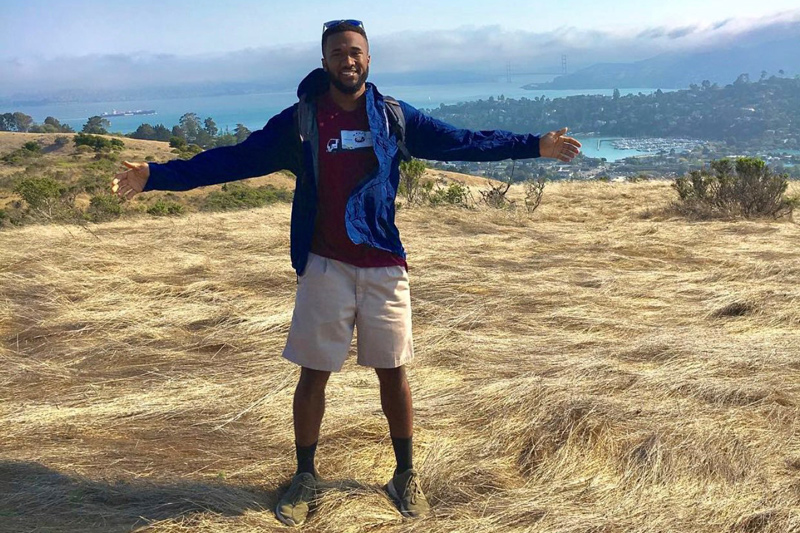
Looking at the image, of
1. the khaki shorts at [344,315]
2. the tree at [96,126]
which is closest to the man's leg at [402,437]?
the khaki shorts at [344,315]

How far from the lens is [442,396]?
10.8 feet

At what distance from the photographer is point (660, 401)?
3189 millimetres

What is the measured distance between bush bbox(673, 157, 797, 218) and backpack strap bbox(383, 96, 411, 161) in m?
7.71

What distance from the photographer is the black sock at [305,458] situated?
8.00 feet

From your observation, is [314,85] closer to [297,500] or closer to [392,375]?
[392,375]

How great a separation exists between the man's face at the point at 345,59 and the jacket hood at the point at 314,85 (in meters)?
0.06

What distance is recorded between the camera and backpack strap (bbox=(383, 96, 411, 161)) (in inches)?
88.1

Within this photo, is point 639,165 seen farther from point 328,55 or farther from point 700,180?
point 328,55

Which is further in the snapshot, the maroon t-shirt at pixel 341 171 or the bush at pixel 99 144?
the bush at pixel 99 144

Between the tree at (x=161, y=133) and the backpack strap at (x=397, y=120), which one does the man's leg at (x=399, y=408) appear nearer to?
the backpack strap at (x=397, y=120)

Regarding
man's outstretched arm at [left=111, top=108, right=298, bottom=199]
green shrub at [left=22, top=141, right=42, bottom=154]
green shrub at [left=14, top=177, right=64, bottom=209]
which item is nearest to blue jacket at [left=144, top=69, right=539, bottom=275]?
man's outstretched arm at [left=111, top=108, right=298, bottom=199]

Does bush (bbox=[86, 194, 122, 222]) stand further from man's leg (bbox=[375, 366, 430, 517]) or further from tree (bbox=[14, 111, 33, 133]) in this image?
tree (bbox=[14, 111, 33, 133])

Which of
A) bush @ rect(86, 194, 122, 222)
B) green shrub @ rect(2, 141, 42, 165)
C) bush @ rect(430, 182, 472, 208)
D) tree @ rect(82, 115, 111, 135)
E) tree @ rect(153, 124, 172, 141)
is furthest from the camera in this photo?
tree @ rect(153, 124, 172, 141)

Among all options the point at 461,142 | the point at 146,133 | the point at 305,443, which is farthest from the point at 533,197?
the point at 146,133
